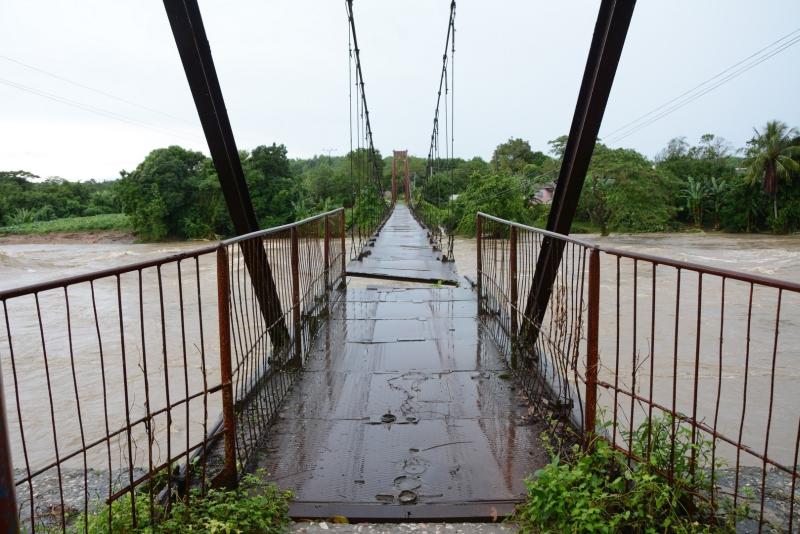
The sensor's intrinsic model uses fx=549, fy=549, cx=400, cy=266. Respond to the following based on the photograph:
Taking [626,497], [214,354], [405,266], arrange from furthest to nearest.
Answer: [214,354], [405,266], [626,497]

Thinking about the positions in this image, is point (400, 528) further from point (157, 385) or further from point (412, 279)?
point (157, 385)

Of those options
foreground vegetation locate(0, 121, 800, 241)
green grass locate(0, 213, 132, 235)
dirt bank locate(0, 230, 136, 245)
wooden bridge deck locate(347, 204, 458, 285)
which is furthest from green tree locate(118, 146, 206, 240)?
wooden bridge deck locate(347, 204, 458, 285)

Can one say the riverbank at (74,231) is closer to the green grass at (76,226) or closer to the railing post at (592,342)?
the green grass at (76,226)

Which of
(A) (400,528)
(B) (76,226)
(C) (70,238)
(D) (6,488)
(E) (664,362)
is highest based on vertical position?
(D) (6,488)

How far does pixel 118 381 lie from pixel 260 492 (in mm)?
6280

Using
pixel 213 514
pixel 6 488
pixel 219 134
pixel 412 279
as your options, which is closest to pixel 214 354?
pixel 412 279

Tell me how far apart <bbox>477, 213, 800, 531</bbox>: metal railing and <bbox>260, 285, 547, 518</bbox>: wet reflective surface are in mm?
267

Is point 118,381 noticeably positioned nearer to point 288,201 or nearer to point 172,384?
point 172,384

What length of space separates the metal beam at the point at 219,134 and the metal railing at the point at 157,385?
0.06 ft

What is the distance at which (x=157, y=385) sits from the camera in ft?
22.6

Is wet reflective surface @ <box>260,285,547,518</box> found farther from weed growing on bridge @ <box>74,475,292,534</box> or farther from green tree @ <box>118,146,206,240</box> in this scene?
green tree @ <box>118,146,206,240</box>

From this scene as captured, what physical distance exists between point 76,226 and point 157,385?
29.8 meters

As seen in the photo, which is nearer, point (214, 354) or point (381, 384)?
point (381, 384)

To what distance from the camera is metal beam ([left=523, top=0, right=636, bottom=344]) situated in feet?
7.34
